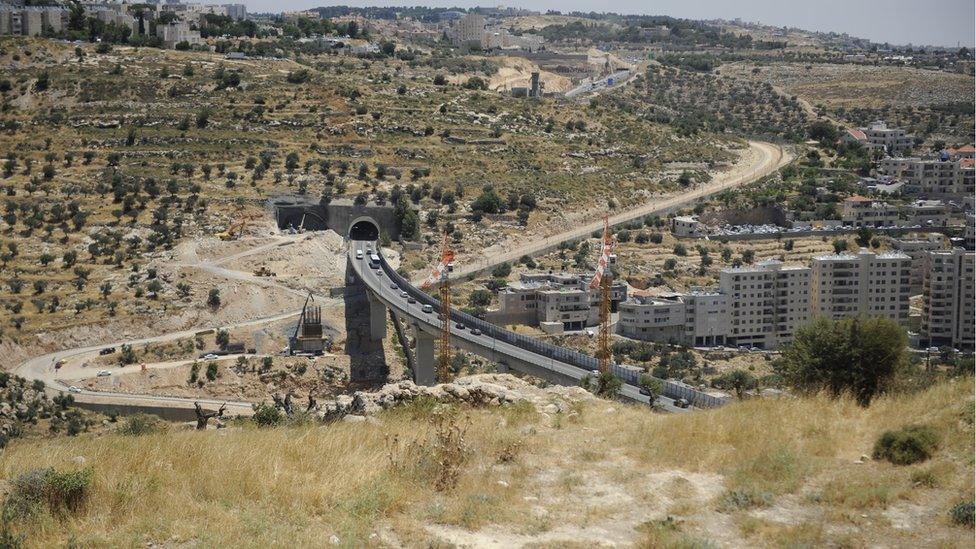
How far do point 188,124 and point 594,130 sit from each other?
23541 mm

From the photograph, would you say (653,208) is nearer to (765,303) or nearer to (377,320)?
(765,303)

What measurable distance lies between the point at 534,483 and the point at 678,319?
1349 inches

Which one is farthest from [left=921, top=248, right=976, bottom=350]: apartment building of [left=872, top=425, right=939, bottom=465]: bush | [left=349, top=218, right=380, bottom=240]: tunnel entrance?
[left=872, top=425, right=939, bottom=465]: bush

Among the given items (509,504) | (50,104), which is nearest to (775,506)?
(509,504)

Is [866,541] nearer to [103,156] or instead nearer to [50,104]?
[103,156]

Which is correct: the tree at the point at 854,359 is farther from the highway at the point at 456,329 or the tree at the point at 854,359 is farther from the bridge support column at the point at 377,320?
the bridge support column at the point at 377,320

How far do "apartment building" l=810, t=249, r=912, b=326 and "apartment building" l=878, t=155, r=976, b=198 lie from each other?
2319 centimetres

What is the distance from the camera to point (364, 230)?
174ft

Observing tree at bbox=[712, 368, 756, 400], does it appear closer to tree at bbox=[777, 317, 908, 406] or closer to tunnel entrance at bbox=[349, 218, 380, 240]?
tunnel entrance at bbox=[349, 218, 380, 240]

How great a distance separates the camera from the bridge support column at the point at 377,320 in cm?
4209

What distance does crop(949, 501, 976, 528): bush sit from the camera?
9.29 m

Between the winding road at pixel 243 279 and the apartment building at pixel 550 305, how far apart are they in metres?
4.37

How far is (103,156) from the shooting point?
5766cm

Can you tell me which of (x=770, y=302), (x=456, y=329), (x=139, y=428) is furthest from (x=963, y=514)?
(x=770, y=302)
